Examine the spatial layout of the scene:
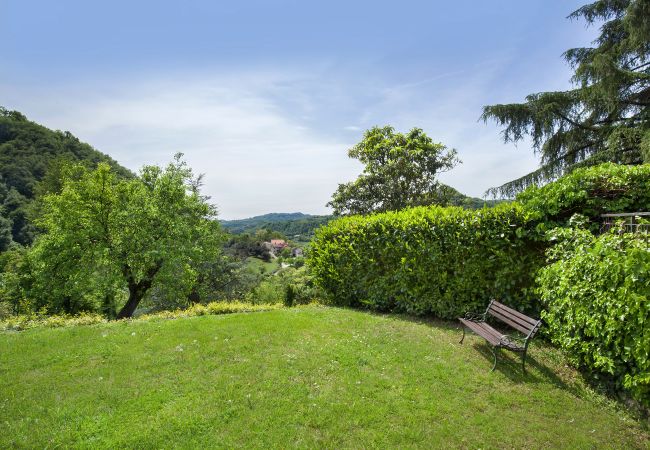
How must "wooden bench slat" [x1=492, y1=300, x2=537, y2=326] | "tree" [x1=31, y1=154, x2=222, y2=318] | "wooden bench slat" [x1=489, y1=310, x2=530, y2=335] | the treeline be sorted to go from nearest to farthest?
the treeline < "wooden bench slat" [x1=492, y1=300, x2=537, y2=326] < "wooden bench slat" [x1=489, y1=310, x2=530, y2=335] < "tree" [x1=31, y1=154, x2=222, y2=318]

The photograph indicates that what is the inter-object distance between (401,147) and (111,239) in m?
18.2

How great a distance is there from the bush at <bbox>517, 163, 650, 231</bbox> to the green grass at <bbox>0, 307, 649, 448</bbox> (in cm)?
278

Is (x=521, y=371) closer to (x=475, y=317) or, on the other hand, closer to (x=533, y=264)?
(x=475, y=317)

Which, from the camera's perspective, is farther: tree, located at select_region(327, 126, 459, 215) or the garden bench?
tree, located at select_region(327, 126, 459, 215)

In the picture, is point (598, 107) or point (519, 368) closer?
point (519, 368)

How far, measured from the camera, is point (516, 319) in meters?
5.99

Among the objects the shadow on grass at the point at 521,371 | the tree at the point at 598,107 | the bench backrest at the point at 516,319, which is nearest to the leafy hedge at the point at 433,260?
the bench backrest at the point at 516,319

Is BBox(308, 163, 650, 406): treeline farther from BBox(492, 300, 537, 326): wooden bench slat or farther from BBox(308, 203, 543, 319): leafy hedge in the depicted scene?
BBox(492, 300, 537, 326): wooden bench slat

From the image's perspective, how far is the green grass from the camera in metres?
3.97

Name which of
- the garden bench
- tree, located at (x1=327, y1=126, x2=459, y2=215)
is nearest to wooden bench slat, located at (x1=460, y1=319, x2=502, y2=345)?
the garden bench

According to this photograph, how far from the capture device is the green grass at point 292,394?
3975 millimetres

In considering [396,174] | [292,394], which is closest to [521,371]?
[292,394]

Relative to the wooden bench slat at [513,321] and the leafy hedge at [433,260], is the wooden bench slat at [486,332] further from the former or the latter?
the leafy hedge at [433,260]

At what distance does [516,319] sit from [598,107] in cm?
1125
